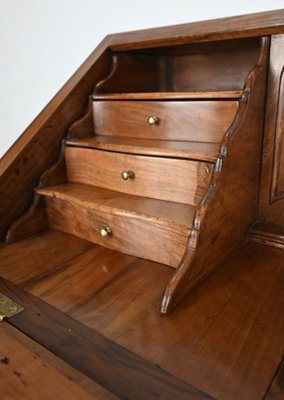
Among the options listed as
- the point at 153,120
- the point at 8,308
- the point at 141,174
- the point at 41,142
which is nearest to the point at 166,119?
the point at 153,120

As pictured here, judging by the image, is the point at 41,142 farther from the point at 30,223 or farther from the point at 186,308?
the point at 186,308

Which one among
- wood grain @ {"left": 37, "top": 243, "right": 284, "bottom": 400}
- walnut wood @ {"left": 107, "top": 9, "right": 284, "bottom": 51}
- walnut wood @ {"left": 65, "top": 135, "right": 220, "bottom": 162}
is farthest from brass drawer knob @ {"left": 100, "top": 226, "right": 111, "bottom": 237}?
walnut wood @ {"left": 107, "top": 9, "right": 284, "bottom": 51}

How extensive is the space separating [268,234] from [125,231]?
0.44 meters

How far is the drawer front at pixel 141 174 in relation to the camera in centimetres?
89

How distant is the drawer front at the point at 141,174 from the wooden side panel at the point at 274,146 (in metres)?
0.23

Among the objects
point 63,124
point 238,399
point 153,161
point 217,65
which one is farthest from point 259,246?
point 63,124

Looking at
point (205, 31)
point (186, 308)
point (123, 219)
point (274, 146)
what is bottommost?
point (186, 308)

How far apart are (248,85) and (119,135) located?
495 millimetres

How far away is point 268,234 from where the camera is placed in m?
0.99

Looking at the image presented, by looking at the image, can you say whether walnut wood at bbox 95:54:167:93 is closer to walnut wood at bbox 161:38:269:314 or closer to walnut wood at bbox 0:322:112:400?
walnut wood at bbox 161:38:269:314

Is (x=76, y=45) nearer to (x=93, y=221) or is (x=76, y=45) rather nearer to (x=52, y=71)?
(x=52, y=71)

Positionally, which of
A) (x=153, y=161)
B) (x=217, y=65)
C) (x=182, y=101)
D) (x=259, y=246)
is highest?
(x=217, y=65)

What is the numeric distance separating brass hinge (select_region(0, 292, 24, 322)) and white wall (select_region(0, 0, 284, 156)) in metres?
1.02

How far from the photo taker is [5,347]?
609mm
